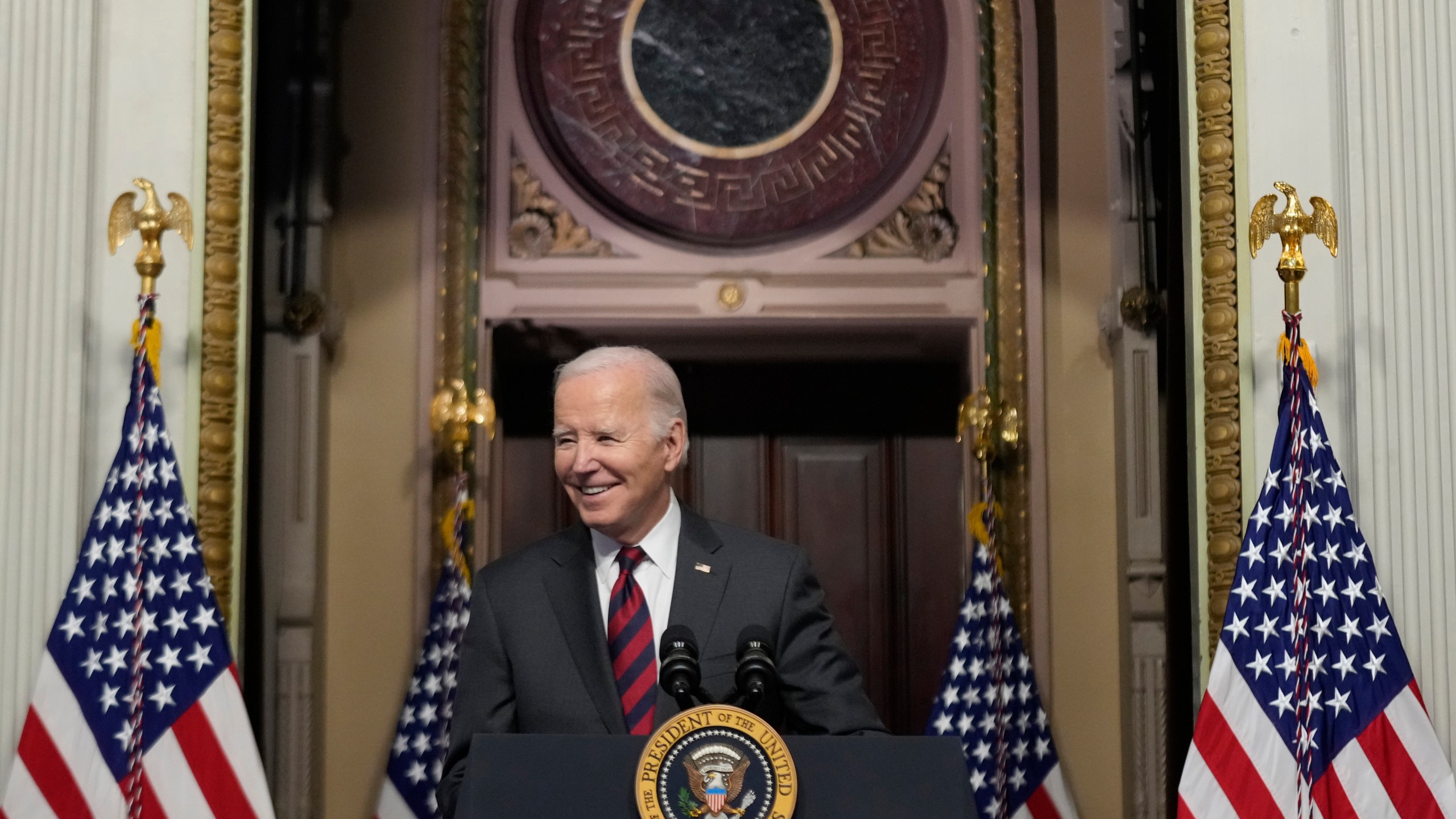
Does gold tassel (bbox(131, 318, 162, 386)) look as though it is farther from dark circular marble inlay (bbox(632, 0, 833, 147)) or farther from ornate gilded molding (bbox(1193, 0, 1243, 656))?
ornate gilded molding (bbox(1193, 0, 1243, 656))

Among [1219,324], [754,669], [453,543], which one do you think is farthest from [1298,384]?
[453,543]

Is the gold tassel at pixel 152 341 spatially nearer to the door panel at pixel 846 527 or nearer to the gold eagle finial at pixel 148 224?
the gold eagle finial at pixel 148 224

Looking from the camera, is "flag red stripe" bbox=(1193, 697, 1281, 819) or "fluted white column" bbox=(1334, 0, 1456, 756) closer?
"flag red stripe" bbox=(1193, 697, 1281, 819)

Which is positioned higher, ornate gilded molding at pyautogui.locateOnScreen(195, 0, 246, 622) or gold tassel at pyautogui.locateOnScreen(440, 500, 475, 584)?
ornate gilded molding at pyautogui.locateOnScreen(195, 0, 246, 622)

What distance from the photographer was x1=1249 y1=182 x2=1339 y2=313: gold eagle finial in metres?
4.16

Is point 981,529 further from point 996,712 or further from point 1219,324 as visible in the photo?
point 1219,324

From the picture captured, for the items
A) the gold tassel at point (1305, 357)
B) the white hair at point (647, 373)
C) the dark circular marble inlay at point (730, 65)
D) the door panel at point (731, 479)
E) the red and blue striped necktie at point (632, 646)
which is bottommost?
the red and blue striped necktie at point (632, 646)

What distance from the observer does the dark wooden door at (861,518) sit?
233 inches

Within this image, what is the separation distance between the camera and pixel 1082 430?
5.59m

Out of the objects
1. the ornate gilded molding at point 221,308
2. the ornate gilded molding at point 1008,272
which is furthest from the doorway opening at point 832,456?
the ornate gilded molding at point 221,308

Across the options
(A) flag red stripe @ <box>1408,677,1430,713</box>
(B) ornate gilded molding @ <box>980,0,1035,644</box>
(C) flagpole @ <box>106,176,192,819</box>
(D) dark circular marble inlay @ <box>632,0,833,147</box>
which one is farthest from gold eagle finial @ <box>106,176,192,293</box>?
(A) flag red stripe @ <box>1408,677,1430,713</box>

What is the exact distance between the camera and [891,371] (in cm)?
611

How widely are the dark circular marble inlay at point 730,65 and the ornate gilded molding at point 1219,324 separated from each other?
67.1 inches

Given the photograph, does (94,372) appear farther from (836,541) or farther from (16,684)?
(836,541)
